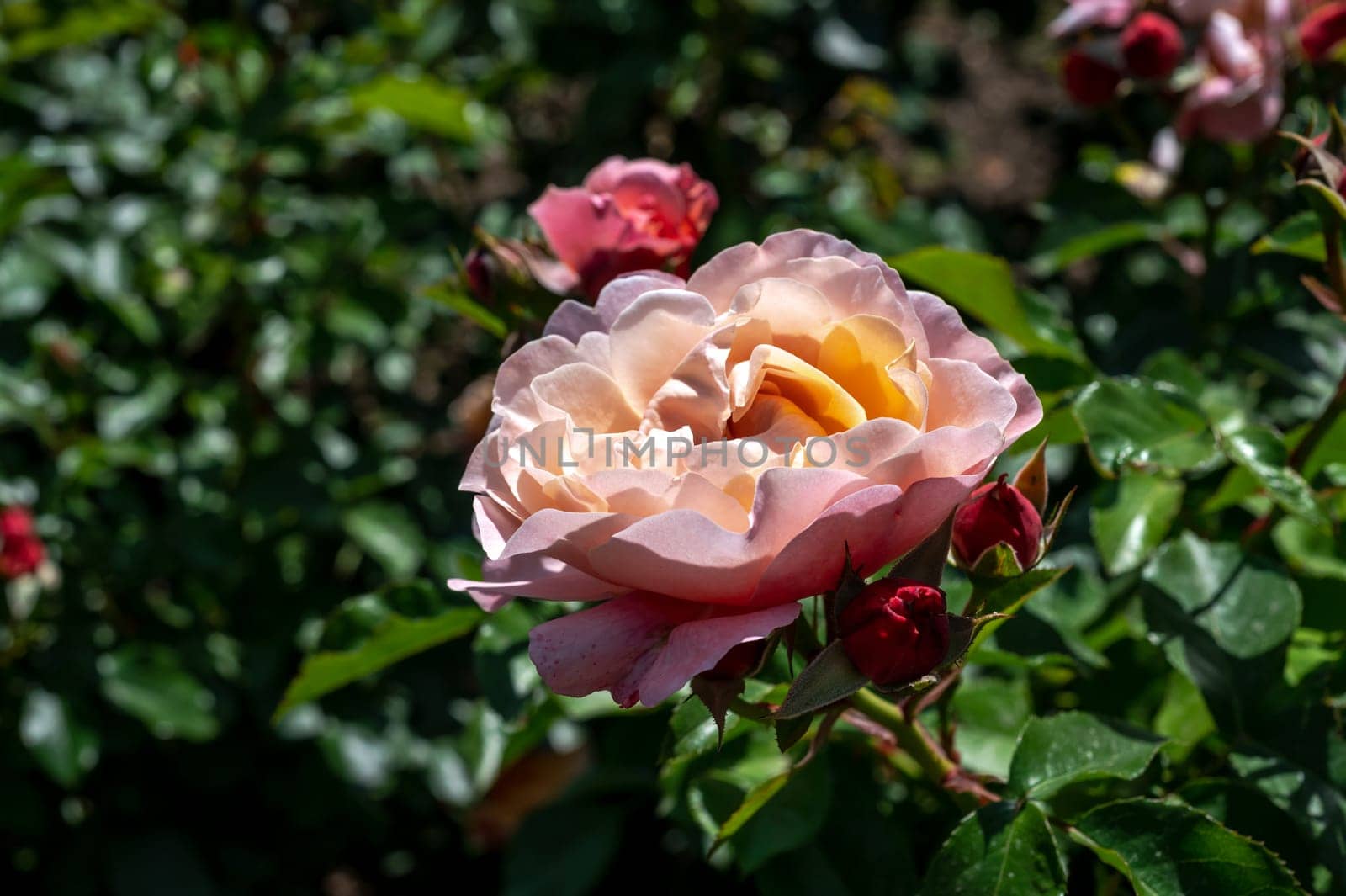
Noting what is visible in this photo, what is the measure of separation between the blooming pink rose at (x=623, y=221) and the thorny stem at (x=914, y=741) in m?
0.38

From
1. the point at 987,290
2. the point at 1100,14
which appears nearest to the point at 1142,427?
the point at 987,290

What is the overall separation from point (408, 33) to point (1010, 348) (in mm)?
1266

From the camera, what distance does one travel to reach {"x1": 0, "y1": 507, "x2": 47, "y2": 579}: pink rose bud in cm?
166

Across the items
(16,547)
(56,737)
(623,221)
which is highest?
(623,221)

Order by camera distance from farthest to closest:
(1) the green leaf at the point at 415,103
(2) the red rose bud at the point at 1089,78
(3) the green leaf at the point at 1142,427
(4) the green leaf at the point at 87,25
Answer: (4) the green leaf at the point at 87,25 < (1) the green leaf at the point at 415,103 < (2) the red rose bud at the point at 1089,78 < (3) the green leaf at the point at 1142,427

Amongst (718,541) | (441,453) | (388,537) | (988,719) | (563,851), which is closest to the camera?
(718,541)

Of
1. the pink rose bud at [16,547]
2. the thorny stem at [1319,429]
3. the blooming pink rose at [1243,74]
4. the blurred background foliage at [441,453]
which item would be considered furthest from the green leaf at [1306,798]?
the pink rose bud at [16,547]

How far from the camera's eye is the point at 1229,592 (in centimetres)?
102

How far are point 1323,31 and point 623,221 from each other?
895mm

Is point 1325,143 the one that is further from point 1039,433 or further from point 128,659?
point 128,659

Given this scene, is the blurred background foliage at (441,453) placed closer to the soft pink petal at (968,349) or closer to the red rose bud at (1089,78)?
the red rose bud at (1089,78)

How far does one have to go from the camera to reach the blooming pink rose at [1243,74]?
1351 mm

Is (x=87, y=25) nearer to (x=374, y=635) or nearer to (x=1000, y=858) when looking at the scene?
(x=374, y=635)

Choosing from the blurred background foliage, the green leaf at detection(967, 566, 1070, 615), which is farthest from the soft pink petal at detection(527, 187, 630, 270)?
the green leaf at detection(967, 566, 1070, 615)
